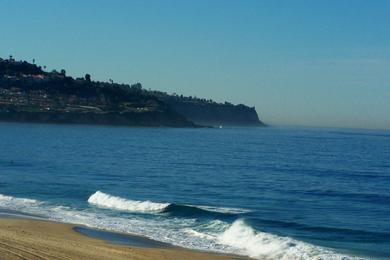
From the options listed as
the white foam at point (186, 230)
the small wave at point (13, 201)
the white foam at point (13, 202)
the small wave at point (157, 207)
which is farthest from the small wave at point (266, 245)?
the small wave at point (13, 201)

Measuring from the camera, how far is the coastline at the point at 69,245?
65.4 feet

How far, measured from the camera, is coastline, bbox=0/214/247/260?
19938 millimetres

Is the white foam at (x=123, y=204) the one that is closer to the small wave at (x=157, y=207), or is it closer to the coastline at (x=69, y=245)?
the small wave at (x=157, y=207)

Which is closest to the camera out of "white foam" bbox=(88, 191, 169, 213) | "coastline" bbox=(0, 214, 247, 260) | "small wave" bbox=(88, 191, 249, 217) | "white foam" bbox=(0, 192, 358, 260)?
"coastline" bbox=(0, 214, 247, 260)

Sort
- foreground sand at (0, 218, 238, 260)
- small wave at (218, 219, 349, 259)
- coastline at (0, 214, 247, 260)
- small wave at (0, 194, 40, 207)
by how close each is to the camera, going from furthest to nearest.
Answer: small wave at (0, 194, 40, 207), small wave at (218, 219, 349, 259), coastline at (0, 214, 247, 260), foreground sand at (0, 218, 238, 260)

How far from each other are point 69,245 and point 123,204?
1435cm

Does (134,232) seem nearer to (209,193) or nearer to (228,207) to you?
(228,207)

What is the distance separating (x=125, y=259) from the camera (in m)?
20.8

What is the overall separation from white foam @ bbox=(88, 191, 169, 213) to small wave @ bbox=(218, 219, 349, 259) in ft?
24.1

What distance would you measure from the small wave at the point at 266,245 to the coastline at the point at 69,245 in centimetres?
186

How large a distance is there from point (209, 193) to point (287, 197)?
5.33 meters

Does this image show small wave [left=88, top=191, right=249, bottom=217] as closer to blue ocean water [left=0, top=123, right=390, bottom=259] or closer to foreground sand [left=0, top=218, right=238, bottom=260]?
blue ocean water [left=0, top=123, right=390, bottom=259]

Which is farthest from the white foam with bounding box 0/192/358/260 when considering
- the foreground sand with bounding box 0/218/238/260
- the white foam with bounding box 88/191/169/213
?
the foreground sand with bounding box 0/218/238/260

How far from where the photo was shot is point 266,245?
2584 centimetres
